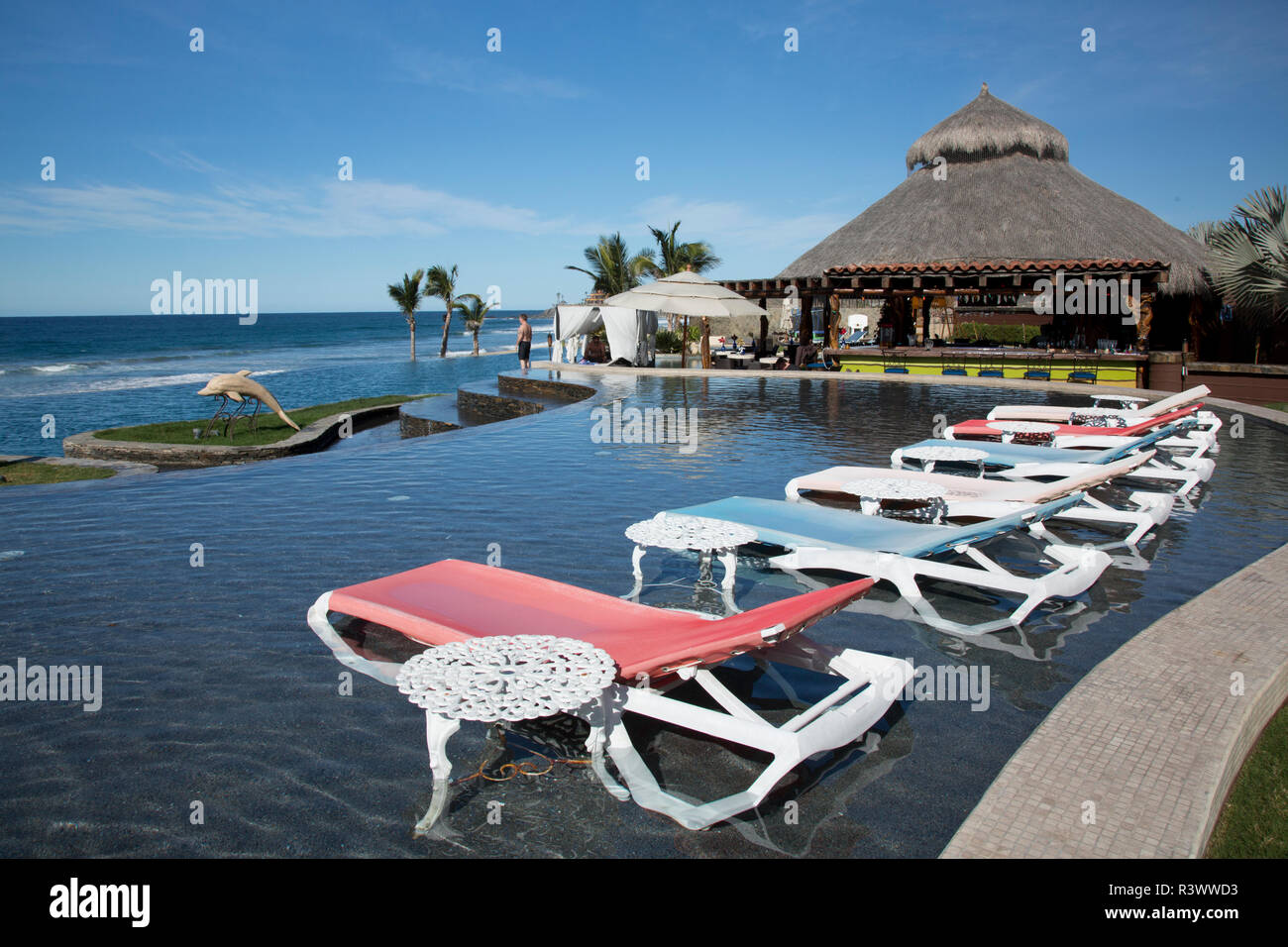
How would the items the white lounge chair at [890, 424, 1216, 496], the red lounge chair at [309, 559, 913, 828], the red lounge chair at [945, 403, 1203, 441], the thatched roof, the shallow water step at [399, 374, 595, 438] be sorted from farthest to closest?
the thatched roof
the shallow water step at [399, 374, 595, 438]
the red lounge chair at [945, 403, 1203, 441]
the white lounge chair at [890, 424, 1216, 496]
the red lounge chair at [309, 559, 913, 828]

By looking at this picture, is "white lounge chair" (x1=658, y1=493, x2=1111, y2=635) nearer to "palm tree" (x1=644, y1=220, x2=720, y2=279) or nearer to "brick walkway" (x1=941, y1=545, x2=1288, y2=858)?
"brick walkway" (x1=941, y1=545, x2=1288, y2=858)

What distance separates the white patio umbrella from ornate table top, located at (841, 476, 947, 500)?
1242 centimetres

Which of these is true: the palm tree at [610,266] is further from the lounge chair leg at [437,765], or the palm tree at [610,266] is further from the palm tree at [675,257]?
the lounge chair leg at [437,765]

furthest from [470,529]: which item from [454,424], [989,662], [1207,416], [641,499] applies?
[1207,416]

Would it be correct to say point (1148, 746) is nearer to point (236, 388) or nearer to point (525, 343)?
point (236, 388)

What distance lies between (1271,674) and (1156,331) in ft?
84.2

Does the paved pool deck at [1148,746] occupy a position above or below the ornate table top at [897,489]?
below

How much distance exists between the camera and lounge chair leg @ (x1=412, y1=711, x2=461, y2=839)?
2.73 m

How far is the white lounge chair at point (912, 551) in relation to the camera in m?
4.51

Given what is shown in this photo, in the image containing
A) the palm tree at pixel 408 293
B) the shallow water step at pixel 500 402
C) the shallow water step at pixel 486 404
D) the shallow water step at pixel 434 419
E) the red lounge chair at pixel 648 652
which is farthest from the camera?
the palm tree at pixel 408 293

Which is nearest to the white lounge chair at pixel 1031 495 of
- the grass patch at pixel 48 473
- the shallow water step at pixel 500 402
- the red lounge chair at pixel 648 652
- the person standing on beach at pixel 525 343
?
the red lounge chair at pixel 648 652

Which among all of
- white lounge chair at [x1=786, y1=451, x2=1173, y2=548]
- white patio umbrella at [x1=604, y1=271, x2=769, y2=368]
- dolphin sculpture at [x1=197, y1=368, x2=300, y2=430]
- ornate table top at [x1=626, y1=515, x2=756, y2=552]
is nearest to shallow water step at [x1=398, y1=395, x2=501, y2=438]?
dolphin sculpture at [x1=197, y1=368, x2=300, y2=430]

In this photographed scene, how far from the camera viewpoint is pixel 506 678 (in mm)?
2670

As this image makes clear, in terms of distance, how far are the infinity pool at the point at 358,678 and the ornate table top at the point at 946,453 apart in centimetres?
145
